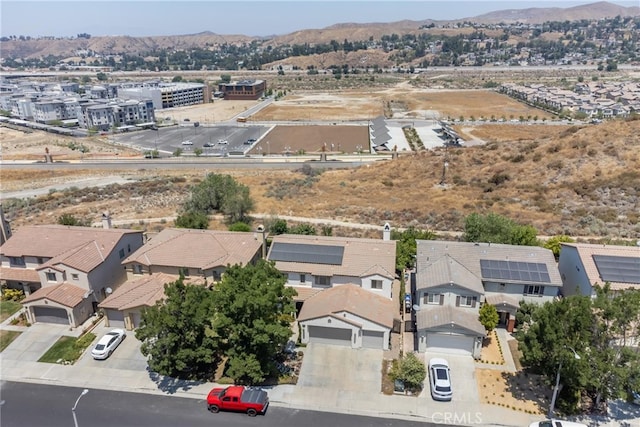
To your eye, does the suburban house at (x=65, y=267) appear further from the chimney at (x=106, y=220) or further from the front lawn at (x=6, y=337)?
the chimney at (x=106, y=220)

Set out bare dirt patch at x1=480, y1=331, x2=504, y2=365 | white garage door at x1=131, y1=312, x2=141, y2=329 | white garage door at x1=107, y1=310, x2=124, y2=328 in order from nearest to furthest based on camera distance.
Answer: bare dirt patch at x1=480, y1=331, x2=504, y2=365, white garage door at x1=131, y1=312, x2=141, y2=329, white garage door at x1=107, y1=310, x2=124, y2=328

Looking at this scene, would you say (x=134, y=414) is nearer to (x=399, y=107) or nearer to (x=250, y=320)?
(x=250, y=320)

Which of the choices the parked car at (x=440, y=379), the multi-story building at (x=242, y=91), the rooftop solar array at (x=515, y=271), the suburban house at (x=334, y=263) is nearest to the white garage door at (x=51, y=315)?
Answer: the suburban house at (x=334, y=263)

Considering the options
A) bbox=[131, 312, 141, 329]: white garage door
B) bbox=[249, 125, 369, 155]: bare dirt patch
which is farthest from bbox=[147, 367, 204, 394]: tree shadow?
bbox=[249, 125, 369, 155]: bare dirt patch

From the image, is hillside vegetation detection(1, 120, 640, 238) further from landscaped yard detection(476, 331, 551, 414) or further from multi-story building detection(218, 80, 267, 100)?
multi-story building detection(218, 80, 267, 100)

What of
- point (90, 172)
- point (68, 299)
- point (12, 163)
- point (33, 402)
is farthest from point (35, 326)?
point (12, 163)

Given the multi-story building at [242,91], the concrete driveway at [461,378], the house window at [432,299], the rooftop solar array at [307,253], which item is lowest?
the concrete driveway at [461,378]

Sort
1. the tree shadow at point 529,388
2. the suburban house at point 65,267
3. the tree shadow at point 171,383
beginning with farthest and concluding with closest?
the suburban house at point 65,267, the tree shadow at point 171,383, the tree shadow at point 529,388
